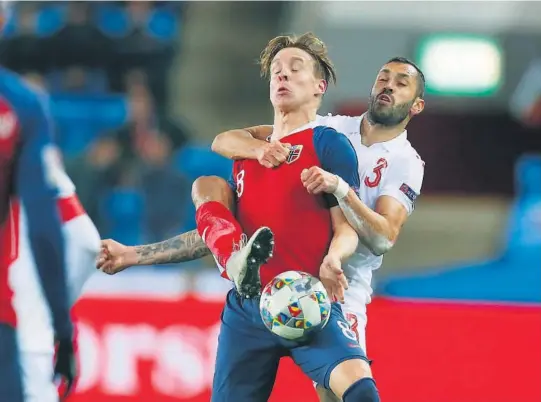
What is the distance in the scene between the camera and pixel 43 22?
34.6 feet

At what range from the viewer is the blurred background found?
29.9ft

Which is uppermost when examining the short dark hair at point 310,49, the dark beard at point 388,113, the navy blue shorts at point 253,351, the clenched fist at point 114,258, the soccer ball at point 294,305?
the short dark hair at point 310,49

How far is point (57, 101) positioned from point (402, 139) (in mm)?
6547

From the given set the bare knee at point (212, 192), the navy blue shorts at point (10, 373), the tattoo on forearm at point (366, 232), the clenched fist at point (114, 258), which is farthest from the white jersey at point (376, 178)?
the navy blue shorts at point (10, 373)

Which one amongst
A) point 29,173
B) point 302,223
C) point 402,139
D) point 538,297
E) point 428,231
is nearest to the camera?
point 29,173

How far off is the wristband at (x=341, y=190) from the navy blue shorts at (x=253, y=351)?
449 mm

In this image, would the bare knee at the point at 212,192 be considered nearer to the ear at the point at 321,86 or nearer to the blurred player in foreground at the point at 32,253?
the ear at the point at 321,86

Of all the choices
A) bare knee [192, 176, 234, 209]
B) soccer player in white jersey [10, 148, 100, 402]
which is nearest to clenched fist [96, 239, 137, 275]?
bare knee [192, 176, 234, 209]

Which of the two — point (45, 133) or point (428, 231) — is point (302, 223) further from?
point (428, 231)

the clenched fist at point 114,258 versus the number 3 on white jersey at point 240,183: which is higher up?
the number 3 on white jersey at point 240,183

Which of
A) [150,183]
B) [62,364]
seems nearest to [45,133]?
[62,364]

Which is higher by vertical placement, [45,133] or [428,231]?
[45,133]

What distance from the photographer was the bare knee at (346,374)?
3.80 m

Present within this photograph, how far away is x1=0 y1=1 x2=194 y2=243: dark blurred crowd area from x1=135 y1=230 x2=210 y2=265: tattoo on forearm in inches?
197
